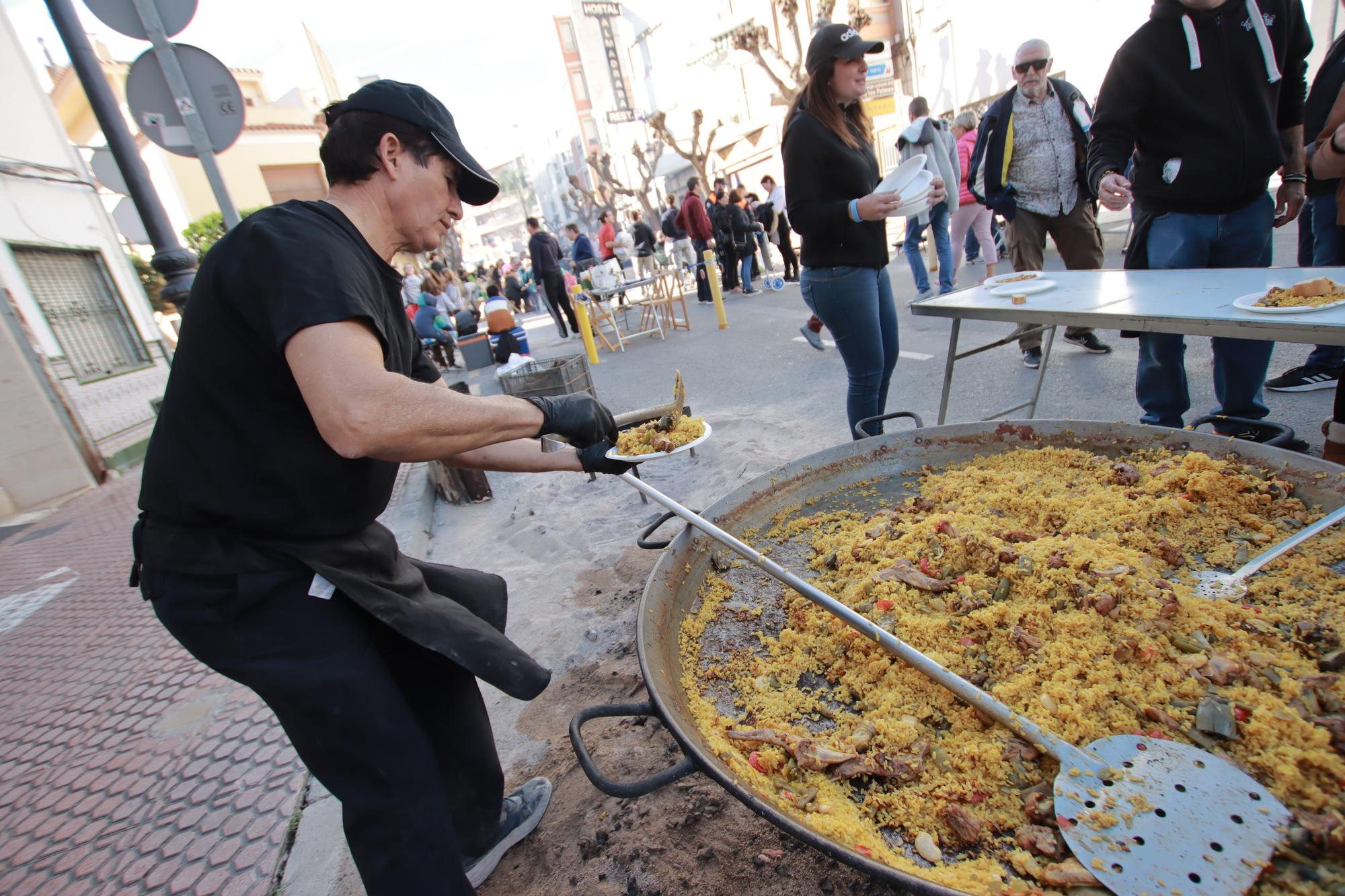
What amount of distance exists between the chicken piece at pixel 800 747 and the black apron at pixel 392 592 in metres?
0.46

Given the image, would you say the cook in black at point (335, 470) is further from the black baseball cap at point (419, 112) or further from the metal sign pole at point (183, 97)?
the metal sign pole at point (183, 97)

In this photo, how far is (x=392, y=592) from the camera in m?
1.35

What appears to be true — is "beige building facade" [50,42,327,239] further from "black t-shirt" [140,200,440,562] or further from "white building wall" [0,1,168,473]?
"black t-shirt" [140,200,440,562]

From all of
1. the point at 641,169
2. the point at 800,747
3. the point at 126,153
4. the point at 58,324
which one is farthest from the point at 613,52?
the point at 800,747

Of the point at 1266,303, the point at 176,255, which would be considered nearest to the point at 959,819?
the point at 1266,303

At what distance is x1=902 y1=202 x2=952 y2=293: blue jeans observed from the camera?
21.3ft

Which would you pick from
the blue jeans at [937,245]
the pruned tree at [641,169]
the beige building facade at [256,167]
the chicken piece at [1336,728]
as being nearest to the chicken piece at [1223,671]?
the chicken piece at [1336,728]

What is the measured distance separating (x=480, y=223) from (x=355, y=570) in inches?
3581

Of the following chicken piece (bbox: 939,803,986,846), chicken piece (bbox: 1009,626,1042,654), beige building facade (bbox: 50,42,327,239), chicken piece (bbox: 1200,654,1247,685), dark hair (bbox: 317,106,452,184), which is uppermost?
beige building facade (bbox: 50,42,327,239)

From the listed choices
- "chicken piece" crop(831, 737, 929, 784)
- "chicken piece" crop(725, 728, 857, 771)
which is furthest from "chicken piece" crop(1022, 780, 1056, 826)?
"chicken piece" crop(725, 728, 857, 771)

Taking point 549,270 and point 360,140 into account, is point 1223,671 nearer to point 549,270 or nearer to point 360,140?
point 360,140

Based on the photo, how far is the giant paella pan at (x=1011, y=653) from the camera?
3.43 ft

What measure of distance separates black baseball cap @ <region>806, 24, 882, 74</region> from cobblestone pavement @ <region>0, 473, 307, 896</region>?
3387mm

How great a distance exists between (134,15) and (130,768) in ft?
11.1
